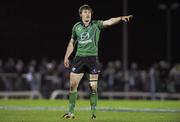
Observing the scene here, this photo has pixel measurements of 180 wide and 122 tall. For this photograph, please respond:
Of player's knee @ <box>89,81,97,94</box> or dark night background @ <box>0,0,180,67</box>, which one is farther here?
dark night background @ <box>0,0,180,67</box>

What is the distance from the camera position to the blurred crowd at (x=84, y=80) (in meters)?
33.3

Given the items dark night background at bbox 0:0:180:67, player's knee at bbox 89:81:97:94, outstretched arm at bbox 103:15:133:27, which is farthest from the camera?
dark night background at bbox 0:0:180:67

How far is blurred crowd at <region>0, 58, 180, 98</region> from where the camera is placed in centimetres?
3334

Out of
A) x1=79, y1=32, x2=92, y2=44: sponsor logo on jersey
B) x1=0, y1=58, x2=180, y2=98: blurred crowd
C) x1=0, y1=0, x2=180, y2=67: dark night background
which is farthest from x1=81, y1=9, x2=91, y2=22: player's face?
x1=0, y1=0, x2=180, y2=67: dark night background

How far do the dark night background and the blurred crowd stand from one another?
18.0m

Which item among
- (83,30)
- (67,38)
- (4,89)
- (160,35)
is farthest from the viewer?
(160,35)

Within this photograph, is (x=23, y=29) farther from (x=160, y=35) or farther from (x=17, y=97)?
(x=17, y=97)

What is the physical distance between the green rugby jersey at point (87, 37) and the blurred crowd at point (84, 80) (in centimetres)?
1613

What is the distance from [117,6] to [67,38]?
5.16 meters

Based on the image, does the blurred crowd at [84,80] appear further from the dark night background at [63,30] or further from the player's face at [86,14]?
the dark night background at [63,30]

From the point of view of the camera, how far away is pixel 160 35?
5916 cm

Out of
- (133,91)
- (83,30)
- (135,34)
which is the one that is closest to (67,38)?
(135,34)

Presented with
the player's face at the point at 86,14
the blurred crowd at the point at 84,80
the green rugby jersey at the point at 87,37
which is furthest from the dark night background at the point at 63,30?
the player's face at the point at 86,14

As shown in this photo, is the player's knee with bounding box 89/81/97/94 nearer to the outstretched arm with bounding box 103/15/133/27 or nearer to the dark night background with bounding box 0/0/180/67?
the outstretched arm with bounding box 103/15/133/27
